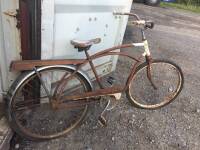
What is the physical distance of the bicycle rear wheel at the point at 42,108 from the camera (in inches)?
116

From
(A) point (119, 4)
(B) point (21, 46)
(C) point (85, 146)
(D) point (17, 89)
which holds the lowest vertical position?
(C) point (85, 146)

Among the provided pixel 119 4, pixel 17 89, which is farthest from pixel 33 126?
pixel 119 4

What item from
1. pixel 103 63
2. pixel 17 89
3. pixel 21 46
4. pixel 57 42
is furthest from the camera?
pixel 103 63

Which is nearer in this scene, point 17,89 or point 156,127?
point 17,89

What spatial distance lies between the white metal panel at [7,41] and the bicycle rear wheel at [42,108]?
27 cm

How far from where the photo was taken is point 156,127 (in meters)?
3.82

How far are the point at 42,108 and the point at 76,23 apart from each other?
1.26m

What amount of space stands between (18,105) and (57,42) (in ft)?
2.89

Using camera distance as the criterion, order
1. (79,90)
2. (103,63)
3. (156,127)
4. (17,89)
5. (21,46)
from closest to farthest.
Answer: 1. (17,89)
2. (21,46)
3. (79,90)
4. (156,127)
5. (103,63)

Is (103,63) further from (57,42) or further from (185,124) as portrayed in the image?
(185,124)

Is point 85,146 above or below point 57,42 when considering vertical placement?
below

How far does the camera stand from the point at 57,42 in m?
3.20

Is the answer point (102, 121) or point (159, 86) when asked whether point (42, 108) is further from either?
point (159, 86)

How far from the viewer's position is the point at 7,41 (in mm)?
2951
